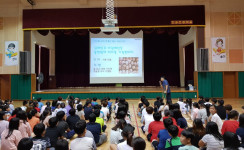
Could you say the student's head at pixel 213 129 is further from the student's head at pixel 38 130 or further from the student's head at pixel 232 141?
the student's head at pixel 38 130

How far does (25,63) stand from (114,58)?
4.78 metres

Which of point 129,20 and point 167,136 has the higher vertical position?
point 129,20

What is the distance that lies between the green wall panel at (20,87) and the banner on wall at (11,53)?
78 cm

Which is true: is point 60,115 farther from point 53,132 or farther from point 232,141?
point 232,141

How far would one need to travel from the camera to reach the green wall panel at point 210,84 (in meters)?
10.4

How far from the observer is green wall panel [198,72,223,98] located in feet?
34.0

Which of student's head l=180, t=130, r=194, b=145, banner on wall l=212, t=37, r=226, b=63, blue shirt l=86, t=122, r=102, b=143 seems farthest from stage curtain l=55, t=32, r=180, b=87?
student's head l=180, t=130, r=194, b=145

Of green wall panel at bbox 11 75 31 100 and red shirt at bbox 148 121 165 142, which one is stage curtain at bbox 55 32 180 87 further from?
red shirt at bbox 148 121 165 142

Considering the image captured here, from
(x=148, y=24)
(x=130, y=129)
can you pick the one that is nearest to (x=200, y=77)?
(x=148, y=24)

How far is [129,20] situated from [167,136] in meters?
8.48

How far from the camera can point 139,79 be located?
12.2m

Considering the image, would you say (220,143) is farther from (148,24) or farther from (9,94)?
(9,94)

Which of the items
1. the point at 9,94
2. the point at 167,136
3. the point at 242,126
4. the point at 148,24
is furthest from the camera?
the point at 9,94

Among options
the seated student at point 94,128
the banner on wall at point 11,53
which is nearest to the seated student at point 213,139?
the seated student at point 94,128
